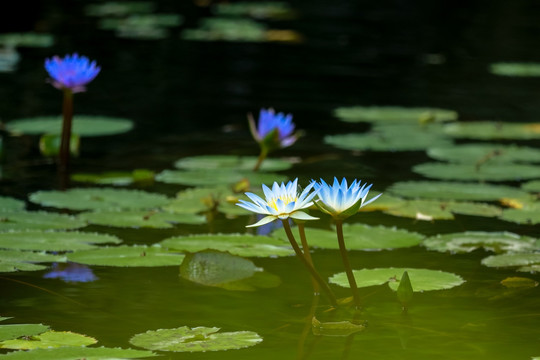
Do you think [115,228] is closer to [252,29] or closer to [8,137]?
[8,137]

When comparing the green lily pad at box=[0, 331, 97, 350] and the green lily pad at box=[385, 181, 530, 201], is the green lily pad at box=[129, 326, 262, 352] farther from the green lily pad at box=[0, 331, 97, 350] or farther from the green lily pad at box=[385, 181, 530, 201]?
the green lily pad at box=[385, 181, 530, 201]

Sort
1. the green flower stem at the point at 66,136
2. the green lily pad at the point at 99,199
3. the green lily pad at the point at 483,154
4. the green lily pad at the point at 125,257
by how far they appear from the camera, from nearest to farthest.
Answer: the green lily pad at the point at 125,257, the green lily pad at the point at 99,199, the green flower stem at the point at 66,136, the green lily pad at the point at 483,154

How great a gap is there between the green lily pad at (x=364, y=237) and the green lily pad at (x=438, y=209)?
0.82 ft

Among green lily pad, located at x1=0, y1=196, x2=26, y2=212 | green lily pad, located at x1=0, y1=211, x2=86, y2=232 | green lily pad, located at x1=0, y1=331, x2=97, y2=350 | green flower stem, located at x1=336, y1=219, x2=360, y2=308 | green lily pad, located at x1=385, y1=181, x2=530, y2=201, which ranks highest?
green lily pad, located at x1=385, y1=181, x2=530, y2=201

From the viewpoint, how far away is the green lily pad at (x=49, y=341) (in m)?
1.85

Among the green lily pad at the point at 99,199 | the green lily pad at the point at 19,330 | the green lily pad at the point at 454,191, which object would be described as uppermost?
the green lily pad at the point at 454,191

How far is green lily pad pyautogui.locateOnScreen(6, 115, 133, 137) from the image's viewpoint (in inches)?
164

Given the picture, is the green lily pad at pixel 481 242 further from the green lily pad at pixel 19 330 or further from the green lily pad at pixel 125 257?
the green lily pad at pixel 19 330

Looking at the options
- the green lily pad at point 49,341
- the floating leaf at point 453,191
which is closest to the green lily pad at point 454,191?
the floating leaf at point 453,191

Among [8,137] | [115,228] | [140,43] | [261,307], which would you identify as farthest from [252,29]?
[261,307]

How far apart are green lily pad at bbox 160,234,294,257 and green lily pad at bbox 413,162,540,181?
111 centimetres

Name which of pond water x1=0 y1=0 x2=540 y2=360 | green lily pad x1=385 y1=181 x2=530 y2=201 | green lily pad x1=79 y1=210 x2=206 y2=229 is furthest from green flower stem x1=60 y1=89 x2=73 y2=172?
green lily pad x1=385 y1=181 x2=530 y2=201

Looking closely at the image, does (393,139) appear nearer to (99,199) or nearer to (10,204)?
(99,199)

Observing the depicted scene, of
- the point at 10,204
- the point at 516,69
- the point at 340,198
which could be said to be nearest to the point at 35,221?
the point at 10,204
